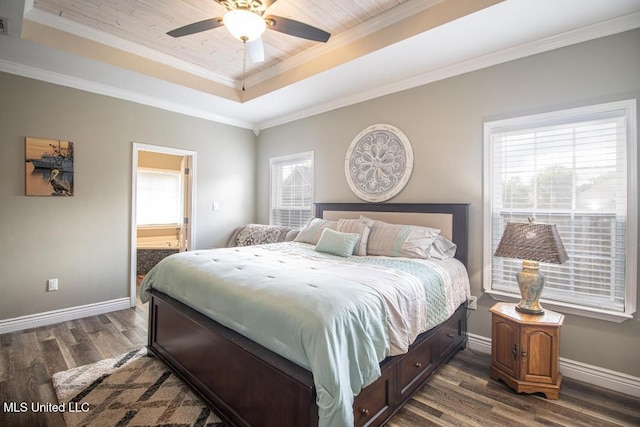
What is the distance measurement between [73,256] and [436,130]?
172 inches

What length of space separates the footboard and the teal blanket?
7 centimetres

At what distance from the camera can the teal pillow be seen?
2.91 m

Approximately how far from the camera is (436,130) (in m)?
3.19

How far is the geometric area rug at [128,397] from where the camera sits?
1.87m

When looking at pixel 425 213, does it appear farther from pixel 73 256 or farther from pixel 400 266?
pixel 73 256

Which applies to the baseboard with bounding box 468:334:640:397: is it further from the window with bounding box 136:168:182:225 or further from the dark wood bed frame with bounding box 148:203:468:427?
the window with bounding box 136:168:182:225

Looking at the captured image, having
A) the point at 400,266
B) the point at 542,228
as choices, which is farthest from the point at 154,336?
the point at 542,228

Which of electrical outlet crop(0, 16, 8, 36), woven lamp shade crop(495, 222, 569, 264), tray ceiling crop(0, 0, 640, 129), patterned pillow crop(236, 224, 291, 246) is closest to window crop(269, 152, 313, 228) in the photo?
patterned pillow crop(236, 224, 291, 246)

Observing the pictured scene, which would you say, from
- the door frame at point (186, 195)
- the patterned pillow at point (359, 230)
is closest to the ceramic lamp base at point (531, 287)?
the patterned pillow at point (359, 230)

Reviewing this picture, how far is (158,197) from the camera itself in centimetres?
692

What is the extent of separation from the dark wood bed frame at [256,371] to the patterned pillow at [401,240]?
2.12 feet

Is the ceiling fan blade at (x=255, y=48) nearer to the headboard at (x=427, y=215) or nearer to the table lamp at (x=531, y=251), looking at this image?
the headboard at (x=427, y=215)

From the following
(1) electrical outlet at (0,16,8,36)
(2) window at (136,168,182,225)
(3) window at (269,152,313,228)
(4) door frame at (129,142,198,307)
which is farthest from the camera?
(2) window at (136,168,182,225)

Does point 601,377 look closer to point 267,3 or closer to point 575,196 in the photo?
point 575,196
